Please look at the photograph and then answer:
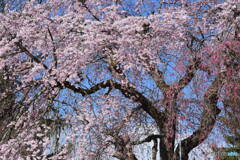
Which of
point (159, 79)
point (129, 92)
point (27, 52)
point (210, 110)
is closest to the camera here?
point (210, 110)

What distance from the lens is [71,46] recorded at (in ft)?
16.7

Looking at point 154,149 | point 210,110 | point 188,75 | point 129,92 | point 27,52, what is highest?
point 27,52

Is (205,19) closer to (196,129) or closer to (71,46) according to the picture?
(196,129)

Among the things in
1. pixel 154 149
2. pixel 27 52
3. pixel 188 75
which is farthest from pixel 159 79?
pixel 27 52

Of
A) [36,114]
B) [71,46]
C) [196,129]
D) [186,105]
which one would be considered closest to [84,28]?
[71,46]

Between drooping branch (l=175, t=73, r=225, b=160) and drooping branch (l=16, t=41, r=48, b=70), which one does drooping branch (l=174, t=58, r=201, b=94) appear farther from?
drooping branch (l=16, t=41, r=48, b=70)

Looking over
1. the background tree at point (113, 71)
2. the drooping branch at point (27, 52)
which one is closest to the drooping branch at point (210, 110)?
the background tree at point (113, 71)

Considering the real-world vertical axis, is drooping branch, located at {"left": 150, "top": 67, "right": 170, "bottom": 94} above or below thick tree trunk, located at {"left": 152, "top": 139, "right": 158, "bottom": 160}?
above

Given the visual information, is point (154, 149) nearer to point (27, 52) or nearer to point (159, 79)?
point (159, 79)

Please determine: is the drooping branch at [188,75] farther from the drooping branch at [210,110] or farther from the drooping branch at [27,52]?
the drooping branch at [27,52]

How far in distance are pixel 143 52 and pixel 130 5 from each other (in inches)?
68.1

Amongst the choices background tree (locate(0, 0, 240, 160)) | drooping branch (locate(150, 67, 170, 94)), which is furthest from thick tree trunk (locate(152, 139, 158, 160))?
drooping branch (locate(150, 67, 170, 94))

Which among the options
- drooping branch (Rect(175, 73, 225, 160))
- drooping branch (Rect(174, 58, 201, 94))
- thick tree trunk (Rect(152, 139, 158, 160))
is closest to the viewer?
drooping branch (Rect(175, 73, 225, 160))

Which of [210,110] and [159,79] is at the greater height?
[159,79]
